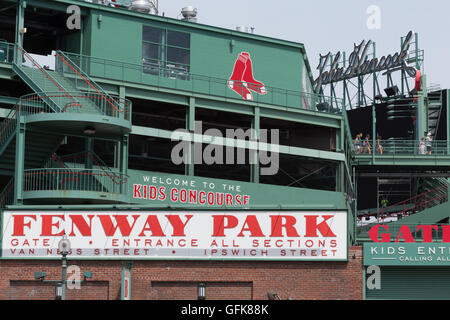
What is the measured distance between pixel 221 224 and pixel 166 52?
15.3m

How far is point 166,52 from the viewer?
4156cm

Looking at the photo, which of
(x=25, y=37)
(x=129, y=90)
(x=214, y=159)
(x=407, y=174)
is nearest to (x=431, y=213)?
(x=407, y=174)

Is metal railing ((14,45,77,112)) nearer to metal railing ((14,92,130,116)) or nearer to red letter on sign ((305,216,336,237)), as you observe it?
metal railing ((14,92,130,116))

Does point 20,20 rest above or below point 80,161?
above


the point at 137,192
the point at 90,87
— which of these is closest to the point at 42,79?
the point at 90,87

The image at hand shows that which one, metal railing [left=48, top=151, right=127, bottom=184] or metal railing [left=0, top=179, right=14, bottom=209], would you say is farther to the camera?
metal railing [left=48, top=151, right=127, bottom=184]

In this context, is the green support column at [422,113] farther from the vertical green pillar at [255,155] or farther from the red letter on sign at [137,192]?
the red letter on sign at [137,192]

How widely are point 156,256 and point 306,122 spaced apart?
17321 mm

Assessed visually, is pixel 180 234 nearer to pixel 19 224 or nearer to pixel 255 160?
pixel 19 224

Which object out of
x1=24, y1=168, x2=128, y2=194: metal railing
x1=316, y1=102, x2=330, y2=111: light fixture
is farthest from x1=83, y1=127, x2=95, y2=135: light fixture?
x1=316, y1=102, x2=330, y2=111: light fixture

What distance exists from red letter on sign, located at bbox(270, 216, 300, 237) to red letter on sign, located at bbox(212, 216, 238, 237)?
4.52 feet

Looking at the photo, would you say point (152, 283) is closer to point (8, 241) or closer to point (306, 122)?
point (8, 241)

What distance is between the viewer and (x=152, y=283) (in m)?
28.4

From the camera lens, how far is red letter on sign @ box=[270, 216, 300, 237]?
1135 inches
